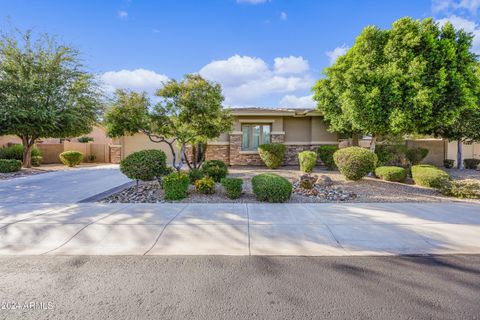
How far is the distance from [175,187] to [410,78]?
912 centimetres

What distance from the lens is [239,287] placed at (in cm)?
270

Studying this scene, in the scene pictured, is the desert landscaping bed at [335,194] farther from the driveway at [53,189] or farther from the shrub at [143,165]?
the driveway at [53,189]

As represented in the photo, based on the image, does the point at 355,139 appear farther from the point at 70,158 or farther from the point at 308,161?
the point at 70,158

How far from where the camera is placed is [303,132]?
14805 mm

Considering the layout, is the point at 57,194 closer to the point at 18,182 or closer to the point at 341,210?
the point at 18,182

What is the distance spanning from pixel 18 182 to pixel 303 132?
14.7m

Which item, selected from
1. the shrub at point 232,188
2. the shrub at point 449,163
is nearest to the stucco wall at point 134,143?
the shrub at point 232,188

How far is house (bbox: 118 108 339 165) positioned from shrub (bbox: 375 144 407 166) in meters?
2.66

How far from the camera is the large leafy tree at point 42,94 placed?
11.2 meters


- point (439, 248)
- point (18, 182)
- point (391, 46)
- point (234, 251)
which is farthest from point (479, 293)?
point (18, 182)

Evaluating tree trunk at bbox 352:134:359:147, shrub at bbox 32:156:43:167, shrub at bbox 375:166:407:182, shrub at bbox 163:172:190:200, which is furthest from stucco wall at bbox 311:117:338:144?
shrub at bbox 32:156:43:167

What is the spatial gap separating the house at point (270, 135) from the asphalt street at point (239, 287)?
37.0 feet

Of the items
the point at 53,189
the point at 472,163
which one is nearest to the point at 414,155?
the point at 472,163

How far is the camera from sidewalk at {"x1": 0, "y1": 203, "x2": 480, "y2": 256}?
3.64 metres
